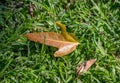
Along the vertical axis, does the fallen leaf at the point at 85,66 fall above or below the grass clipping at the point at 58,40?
below

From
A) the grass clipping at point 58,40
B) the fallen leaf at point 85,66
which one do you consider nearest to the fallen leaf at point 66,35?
the grass clipping at point 58,40

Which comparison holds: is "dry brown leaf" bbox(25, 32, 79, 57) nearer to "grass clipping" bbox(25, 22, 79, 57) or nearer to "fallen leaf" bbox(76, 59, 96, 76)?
"grass clipping" bbox(25, 22, 79, 57)

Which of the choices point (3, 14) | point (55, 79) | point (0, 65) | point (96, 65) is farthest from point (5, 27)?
point (96, 65)

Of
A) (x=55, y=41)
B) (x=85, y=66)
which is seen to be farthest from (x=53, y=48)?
(x=85, y=66)

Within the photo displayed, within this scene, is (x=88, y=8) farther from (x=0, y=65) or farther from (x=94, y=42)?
(x=0, y=65)

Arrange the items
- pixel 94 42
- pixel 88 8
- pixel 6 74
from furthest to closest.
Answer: pixel 88 8, pixel 94 42, pixel 6 74

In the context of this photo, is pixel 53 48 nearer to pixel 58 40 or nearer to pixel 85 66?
pixel 58 40

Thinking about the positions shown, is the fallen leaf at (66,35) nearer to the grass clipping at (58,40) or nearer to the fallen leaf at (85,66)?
the grass clipping at (58,40)
